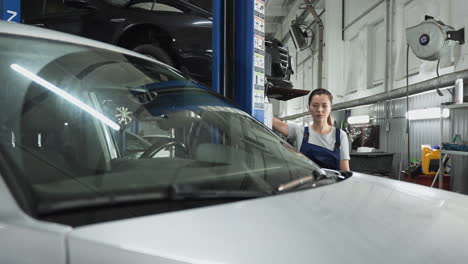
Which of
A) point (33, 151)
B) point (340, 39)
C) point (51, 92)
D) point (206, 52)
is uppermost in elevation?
point (340, 39)

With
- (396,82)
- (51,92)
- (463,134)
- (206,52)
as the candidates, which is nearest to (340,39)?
(396,82)

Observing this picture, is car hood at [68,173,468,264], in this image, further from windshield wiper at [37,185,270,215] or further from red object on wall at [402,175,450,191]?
red object on wall at [402,175,450,191]

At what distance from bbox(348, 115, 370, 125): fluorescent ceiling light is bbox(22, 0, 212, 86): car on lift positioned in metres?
5.41

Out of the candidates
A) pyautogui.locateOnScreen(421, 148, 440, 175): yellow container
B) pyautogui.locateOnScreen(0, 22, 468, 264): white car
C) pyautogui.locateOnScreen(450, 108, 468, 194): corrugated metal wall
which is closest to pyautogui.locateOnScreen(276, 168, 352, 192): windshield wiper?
pyautogui.locateOnScreen(0, 22, 468, 264): white car

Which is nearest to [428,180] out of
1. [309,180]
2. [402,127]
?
[402,127]

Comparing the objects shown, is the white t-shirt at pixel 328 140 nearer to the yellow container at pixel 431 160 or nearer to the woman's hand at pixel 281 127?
the woman's hand at pixel 281 127

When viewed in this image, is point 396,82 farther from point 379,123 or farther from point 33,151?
point 33,151

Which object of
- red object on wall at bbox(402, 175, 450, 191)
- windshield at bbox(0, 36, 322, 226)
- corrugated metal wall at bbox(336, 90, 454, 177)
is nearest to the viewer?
windshield at bbox(0, 36, 322, 226)

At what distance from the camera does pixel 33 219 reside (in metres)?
0.53

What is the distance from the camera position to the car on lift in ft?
8.77

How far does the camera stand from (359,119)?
7.74 meters

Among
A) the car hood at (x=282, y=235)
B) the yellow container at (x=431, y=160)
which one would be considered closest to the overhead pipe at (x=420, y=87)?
the yellow container at (x=431, y=160)

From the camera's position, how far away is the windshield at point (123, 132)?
25.7 inches

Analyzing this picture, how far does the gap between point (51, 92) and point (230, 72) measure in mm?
1808
